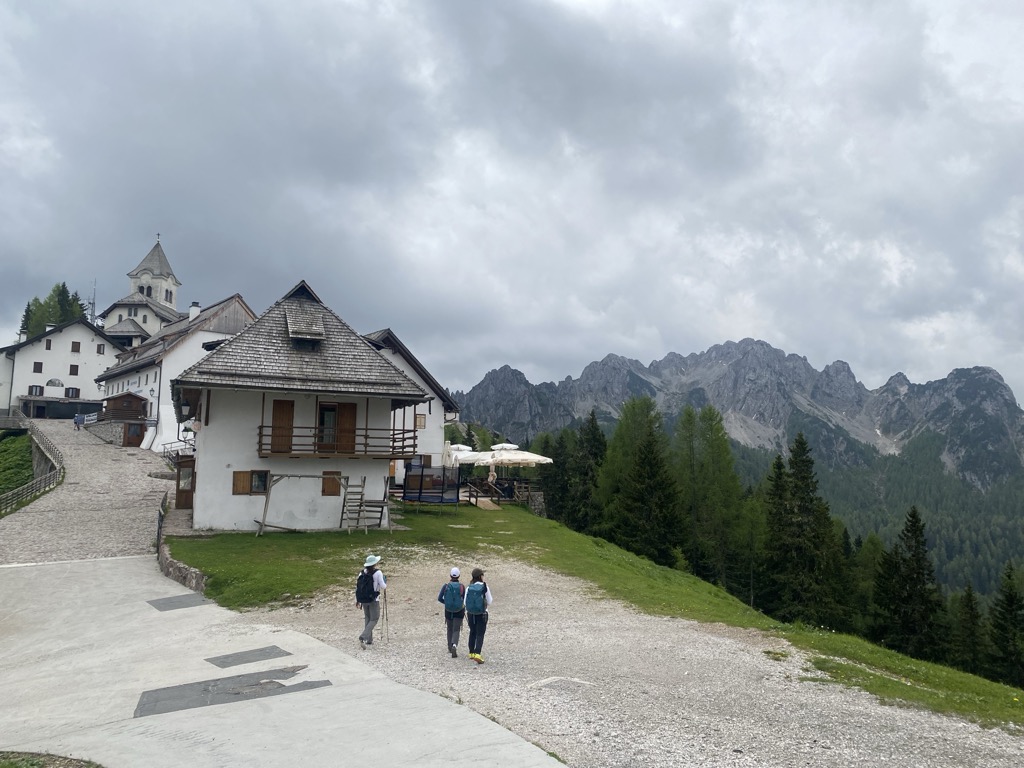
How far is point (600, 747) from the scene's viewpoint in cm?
876

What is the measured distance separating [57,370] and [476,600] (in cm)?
8718

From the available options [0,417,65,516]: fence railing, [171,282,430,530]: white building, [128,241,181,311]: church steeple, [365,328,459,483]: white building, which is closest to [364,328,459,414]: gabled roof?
[365,328,459,483]: white building

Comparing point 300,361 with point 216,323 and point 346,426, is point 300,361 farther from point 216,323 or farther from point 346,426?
point 216,323

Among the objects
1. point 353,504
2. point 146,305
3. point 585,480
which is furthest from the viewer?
point 146,305

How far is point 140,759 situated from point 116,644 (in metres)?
8.54

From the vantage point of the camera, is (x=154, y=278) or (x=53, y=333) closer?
(x=53, y=333)

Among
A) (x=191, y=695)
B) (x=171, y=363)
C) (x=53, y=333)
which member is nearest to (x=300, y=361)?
(x=191, y=695)

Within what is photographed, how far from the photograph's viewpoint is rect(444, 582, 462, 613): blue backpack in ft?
44.1

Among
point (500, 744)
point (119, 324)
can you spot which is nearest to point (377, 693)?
point (500, 744)

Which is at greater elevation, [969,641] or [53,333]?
[53,333]

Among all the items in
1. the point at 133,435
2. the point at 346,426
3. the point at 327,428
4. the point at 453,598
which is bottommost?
the point at 453,598

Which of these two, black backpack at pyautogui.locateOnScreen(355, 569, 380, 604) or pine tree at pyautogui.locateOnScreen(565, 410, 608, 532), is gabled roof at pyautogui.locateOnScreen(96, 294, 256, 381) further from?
black backpack at pyautogui.locateOnScreen(355, 569, 380, 604)

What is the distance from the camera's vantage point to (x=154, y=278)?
11750 cm

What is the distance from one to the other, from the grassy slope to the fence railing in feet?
51.0
